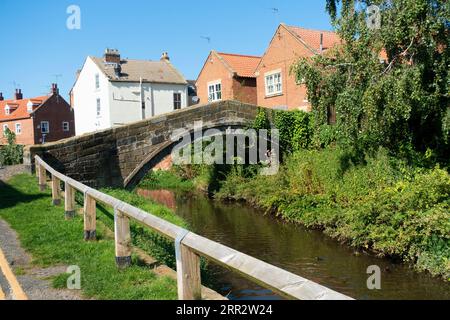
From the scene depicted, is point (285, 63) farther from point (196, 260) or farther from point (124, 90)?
point (196, 260)

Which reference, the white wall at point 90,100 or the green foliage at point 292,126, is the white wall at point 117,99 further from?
the green foliage at point 292,126

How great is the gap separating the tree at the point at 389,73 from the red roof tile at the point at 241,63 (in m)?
17.2

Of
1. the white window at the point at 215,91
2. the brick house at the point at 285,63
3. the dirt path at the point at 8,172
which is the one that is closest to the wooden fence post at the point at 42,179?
the dirt path at the point at 8,172

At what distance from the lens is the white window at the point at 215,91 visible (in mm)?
32347

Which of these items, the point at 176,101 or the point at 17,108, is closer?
the point at 176,101

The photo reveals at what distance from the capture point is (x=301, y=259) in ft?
39.2

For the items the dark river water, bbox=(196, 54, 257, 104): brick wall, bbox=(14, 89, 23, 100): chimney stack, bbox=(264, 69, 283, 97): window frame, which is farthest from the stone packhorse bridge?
bbox=(14, 89, 23, 100): chimney stack

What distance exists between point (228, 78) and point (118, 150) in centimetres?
1739

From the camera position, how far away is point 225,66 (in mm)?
31484

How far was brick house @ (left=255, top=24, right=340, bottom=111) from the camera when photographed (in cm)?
2565

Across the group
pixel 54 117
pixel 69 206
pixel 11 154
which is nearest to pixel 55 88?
pixel 54 117

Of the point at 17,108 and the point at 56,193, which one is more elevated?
the point at 17,108

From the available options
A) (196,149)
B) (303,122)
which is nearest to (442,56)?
(303,122)
